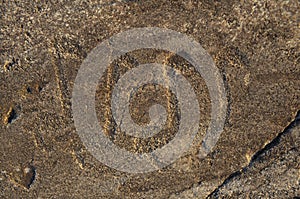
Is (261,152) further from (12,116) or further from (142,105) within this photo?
(12,116)

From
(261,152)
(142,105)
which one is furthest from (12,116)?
(261,152)

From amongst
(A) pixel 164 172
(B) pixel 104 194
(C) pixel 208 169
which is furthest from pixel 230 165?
(B) pixel 104 194

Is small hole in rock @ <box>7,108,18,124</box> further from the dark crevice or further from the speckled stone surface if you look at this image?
the dark crevice

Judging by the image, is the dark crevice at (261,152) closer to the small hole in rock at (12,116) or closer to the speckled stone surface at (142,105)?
the speckled stone surface at (142,105)

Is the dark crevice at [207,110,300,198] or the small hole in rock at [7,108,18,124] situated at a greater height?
the small hole in rock at [7,108,18,124]

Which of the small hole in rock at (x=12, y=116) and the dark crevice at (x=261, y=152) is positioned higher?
the small hole in rock at (x=12, y=116)

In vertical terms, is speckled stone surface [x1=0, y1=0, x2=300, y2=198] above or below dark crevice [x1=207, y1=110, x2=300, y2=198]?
above

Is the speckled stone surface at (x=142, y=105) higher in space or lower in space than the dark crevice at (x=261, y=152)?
higher

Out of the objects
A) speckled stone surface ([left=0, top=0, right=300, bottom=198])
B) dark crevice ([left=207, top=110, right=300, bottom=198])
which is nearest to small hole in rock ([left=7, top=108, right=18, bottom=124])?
speckled stone surface ([left=0, top=0, right=300, bottom=198])

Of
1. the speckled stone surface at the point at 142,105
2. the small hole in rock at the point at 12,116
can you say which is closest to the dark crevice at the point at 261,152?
the speckled stone surface at the point at 142,105
